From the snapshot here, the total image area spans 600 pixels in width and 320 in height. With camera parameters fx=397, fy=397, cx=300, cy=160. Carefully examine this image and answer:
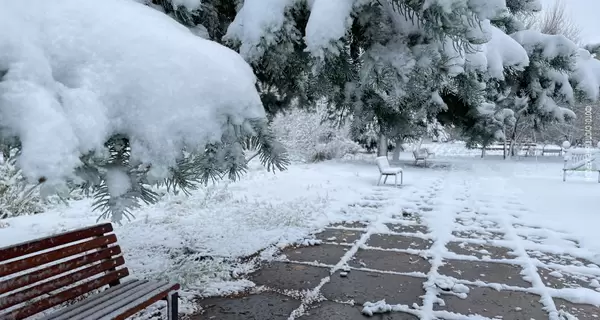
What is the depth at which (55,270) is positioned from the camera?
2211mm

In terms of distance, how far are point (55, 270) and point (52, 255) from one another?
0.28 ft

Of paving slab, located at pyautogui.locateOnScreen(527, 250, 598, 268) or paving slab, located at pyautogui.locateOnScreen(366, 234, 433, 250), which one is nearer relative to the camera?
paving slab, located at pyautogui.locateOnScreen(527, 250, 598, 268)

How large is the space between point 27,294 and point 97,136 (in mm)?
1606

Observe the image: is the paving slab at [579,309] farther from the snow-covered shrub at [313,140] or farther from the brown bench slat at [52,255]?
the snow-covered shrub at [313,140]

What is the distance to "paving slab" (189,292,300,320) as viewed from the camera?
2.90m

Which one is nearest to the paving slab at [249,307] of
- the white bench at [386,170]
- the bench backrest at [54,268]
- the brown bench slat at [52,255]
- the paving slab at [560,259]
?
the bench backrest at [54,268]

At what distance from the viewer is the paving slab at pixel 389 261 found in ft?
12.9

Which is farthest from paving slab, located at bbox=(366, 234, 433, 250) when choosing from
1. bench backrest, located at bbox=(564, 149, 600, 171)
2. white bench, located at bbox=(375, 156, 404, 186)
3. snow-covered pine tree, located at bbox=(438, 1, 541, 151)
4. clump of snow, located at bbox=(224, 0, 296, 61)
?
bench backrest, located at bbox=(564, 149, 600, 171)

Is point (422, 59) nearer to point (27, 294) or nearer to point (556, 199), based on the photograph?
point (27, 294)

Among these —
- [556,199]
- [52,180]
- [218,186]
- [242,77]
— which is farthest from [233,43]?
[556,199]

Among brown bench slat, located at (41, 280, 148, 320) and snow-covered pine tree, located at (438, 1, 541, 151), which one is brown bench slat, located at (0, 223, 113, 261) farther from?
snow-covered pine tree, located at (438, 1, 541, 151)

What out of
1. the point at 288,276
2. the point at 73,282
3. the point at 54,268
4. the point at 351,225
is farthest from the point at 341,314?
the point at 351,225

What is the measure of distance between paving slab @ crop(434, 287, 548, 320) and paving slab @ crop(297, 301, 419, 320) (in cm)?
35

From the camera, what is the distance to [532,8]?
3.18m
